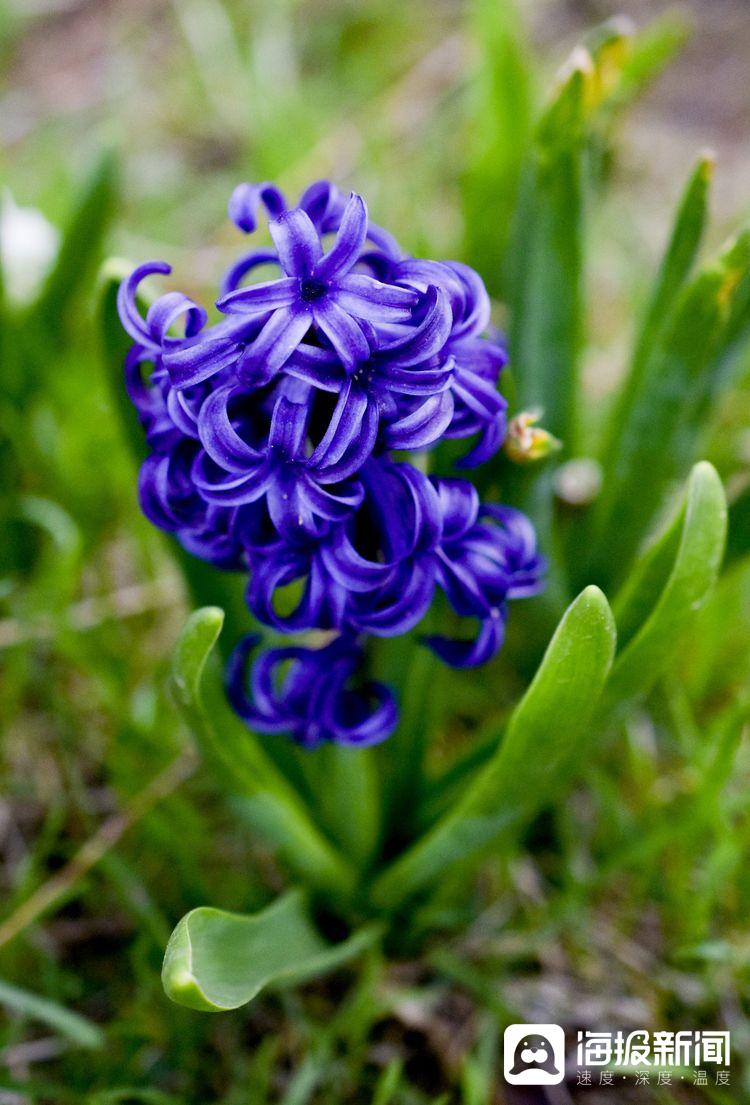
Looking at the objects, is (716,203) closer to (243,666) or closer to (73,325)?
(73,325)

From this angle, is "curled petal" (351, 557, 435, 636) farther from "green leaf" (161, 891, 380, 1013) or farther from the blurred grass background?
the blurred grass background

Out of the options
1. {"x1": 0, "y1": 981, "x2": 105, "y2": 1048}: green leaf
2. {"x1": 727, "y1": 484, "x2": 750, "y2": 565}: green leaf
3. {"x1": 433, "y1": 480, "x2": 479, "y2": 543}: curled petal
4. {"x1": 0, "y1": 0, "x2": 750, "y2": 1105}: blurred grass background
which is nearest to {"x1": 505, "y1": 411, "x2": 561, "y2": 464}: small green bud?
{"x1": 433, "y1": 480, "x2": 479, "y2": 543}: curled petal

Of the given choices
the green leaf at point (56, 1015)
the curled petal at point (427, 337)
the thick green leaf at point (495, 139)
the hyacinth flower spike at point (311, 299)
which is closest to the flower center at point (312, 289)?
the hyacinth flower spike at point (311, 299)

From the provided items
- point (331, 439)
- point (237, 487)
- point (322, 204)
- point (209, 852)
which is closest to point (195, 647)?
point (237, 487)

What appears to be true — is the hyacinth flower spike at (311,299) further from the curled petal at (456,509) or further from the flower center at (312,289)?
the curled petal at (456,509)

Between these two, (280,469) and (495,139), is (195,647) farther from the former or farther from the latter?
(495,139)

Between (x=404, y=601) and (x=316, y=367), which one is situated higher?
(x=316, y=367)
